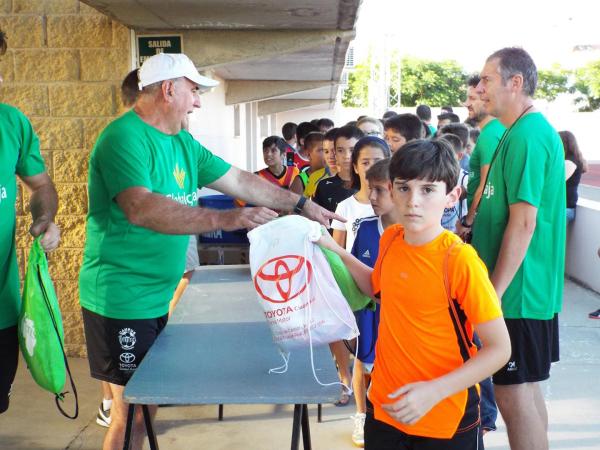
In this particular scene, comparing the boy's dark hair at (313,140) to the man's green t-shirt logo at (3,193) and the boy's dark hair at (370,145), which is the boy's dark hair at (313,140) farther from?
the man's green t-shirt logo at (3,193)

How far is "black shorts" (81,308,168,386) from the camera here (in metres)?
3.14

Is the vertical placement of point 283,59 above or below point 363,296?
above

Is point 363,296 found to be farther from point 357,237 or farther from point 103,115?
point 103,115

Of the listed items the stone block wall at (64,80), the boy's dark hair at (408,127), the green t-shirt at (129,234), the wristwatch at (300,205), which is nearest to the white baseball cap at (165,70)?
the green t-shirt at (129,234)

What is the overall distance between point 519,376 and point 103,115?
3.80 m

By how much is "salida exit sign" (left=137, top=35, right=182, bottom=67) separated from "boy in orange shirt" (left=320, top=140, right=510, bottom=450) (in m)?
3.67

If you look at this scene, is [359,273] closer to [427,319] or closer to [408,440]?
[427,319]

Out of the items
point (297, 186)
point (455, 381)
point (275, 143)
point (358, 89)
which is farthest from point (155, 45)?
point (358, 89)

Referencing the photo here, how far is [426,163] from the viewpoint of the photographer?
2328 mm

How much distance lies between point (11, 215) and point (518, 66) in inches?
92.5

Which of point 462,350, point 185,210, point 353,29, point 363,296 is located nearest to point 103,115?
point 353,29

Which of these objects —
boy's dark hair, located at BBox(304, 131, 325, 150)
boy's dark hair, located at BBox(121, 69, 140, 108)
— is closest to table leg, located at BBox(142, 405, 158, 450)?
boy's dark hair, located at BBox(121, 69, 140, 108)

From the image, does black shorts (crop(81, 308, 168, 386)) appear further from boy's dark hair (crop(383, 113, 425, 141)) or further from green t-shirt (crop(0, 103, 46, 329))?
boy's dark hair (crop(383, 113, 425, 141))

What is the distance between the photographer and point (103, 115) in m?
5.54
